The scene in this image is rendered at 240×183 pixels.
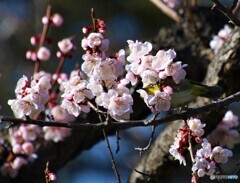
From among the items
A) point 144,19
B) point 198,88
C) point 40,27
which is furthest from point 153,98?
point 144,19

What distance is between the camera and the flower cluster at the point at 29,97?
1.70 metres

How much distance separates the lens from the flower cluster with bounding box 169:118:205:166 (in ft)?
6.05

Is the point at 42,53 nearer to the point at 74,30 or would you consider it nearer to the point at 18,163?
the point at 18,163

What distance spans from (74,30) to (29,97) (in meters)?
4.39

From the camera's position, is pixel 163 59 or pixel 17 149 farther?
pixel 17 149

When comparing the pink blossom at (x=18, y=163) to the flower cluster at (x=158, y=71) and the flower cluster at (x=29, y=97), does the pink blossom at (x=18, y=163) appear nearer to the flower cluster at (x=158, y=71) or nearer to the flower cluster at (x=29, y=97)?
the flower cluster at (x=29, y=97)

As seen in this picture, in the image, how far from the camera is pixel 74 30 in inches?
238

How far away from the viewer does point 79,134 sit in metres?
2.67

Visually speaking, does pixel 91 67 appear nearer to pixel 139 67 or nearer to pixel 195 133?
pixel 139 67

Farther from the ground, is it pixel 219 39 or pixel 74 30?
pixel 74 30

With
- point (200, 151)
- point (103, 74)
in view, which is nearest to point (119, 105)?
point (103, 74)

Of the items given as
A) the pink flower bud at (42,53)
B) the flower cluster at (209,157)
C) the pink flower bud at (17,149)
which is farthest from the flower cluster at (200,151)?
the pink flower bud at (42,53)

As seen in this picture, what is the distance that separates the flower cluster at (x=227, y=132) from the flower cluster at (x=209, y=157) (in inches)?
32.0

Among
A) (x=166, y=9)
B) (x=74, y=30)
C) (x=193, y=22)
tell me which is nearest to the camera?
(x=193, y=22)
